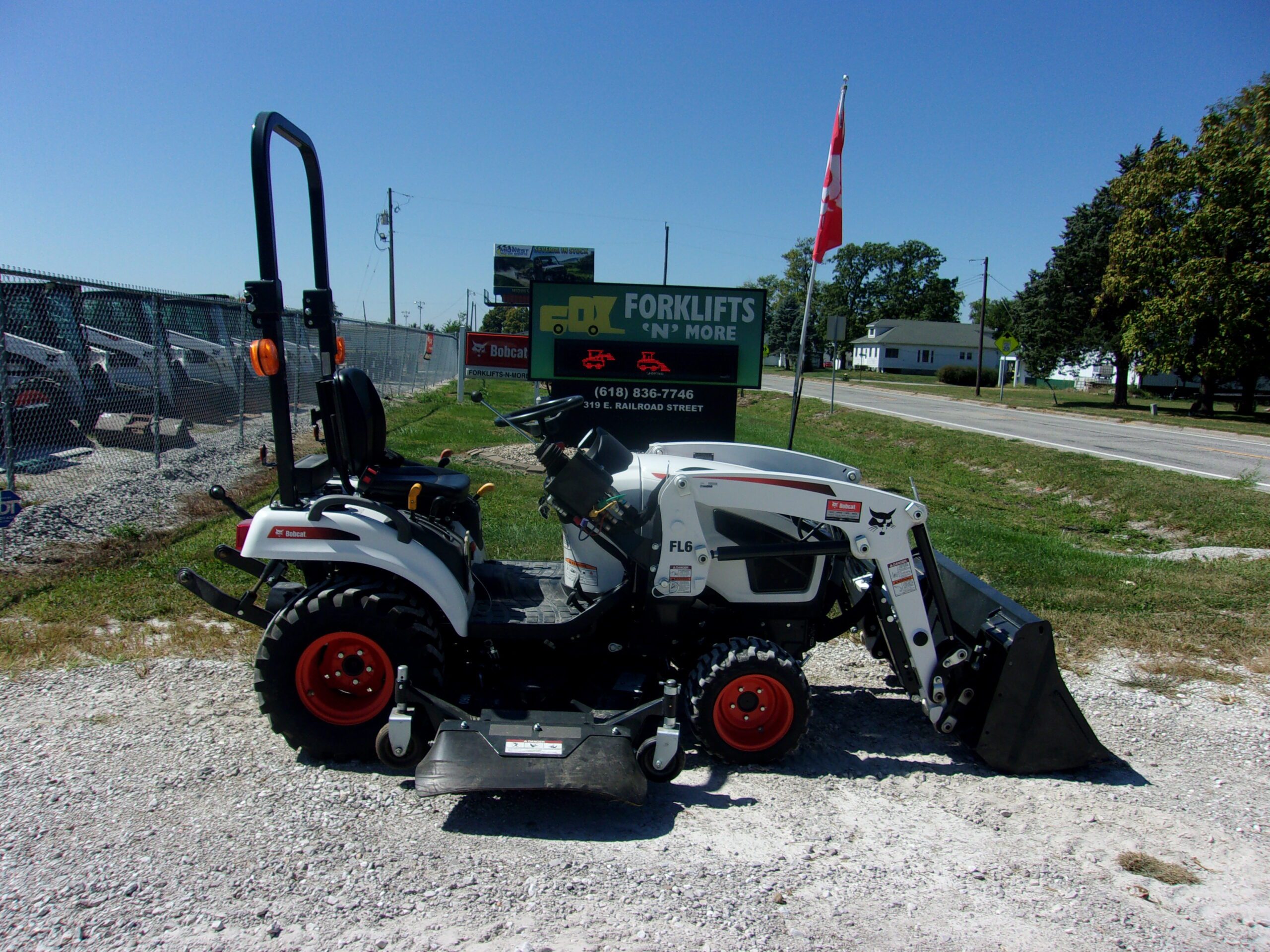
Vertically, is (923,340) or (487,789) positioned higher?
(923,340)

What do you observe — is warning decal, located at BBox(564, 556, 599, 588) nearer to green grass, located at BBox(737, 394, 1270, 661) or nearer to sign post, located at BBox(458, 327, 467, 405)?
green grass, located at BBox(737, 394, 1270, 661)

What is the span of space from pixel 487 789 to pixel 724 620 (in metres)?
1.46

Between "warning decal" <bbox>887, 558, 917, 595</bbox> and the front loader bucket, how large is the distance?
0.52m

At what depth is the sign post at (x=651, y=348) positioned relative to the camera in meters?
9.29

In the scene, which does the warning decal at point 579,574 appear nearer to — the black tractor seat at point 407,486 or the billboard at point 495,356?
the black tractor seat at point 407,486

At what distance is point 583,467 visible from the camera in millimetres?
3965

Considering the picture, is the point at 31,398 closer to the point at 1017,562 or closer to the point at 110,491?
the point at 110,491

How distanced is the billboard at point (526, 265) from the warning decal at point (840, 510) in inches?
1500

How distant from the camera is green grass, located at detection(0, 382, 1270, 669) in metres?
5.41

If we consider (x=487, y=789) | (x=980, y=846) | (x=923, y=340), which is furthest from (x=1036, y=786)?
(x=923, y=340)

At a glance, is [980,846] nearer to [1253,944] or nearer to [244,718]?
[1253,944]

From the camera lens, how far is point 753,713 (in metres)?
3.96

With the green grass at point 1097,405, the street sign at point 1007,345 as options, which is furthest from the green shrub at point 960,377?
the street sign at point 1007,345

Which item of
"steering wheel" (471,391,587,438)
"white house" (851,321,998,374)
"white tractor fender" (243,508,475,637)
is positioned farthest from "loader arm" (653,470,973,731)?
"white house" (851,321,998,374)
